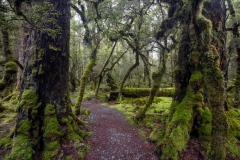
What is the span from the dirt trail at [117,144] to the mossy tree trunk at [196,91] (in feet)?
2.62

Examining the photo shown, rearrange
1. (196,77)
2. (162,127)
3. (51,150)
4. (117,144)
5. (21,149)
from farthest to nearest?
(162,127) → (117,144) → (196,77) → (51,150) → (21,149)

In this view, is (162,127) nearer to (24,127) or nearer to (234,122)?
(234,122)

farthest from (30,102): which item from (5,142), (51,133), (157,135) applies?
(157,135)

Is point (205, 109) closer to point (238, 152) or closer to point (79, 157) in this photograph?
point (238, 152)

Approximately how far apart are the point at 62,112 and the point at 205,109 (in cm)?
520

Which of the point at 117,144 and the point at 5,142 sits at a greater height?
the point at 5,142

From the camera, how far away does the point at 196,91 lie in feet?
16.8


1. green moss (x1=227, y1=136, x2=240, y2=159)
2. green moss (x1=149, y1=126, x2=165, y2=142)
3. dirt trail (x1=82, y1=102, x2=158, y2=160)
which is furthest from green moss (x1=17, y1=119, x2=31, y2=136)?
green moss (x1=227, y1=136, x2=240, y2=159)

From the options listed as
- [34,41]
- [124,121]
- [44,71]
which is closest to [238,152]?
[124,121]

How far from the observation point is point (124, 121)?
7918 mm

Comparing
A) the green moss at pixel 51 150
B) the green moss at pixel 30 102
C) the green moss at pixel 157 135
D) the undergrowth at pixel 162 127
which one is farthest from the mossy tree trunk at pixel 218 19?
the green moss at pixel 30 102

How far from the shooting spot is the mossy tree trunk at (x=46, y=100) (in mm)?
4203

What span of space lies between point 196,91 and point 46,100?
5.14 meters

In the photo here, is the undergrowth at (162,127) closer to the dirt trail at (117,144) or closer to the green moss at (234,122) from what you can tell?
the green moss at (234,122)
